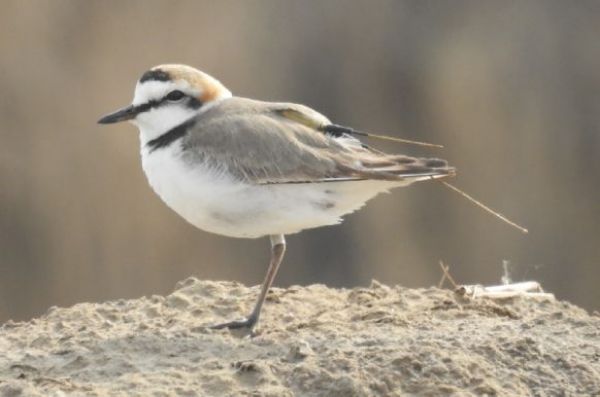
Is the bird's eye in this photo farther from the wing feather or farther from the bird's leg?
the bird's leg

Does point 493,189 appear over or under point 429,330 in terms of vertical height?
under

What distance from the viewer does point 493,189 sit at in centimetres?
2367

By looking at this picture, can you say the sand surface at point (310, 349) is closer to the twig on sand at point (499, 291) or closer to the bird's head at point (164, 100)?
the twig on sand at point (499, 291)

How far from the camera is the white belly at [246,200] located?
7875mm

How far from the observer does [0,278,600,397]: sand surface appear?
690 cm

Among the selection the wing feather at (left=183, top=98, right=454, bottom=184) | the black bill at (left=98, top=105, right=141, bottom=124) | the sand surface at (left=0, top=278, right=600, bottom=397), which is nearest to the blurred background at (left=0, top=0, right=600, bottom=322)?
the sand surface at (left=0, top=278, right=600, bottom=397)

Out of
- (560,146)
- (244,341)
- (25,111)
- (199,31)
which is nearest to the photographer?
(244,341)

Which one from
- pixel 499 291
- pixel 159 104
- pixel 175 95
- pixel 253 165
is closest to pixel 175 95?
pixel 175 95

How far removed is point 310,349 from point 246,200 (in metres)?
1.04

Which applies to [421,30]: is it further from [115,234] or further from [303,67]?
[115,234]

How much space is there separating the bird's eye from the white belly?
375mm

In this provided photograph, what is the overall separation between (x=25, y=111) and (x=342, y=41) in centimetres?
578

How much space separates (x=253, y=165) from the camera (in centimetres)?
795

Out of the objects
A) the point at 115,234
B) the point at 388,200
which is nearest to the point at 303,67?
the point at 388,200
